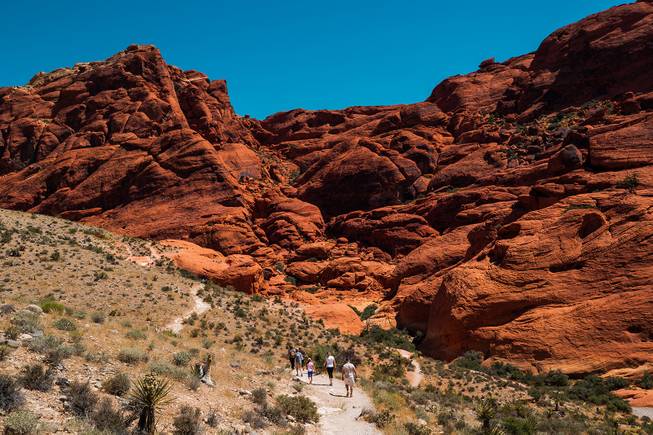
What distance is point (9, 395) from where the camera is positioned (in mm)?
8203

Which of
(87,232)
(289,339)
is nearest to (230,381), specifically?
(289,339)

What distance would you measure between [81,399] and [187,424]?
6.65ft

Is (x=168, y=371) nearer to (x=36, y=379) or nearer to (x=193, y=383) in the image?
(x=193, y=383)

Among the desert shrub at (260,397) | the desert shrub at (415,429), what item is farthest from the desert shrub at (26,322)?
the desert shrub at (415,429)

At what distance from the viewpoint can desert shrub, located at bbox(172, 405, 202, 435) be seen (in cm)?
945

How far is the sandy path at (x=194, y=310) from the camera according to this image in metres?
23.2

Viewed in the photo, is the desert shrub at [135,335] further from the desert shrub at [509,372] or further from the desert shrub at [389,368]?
the desert shrub at [509,372]

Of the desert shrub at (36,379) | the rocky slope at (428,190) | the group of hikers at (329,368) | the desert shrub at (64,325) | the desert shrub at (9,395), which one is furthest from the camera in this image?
the rocky slope at (428,190)

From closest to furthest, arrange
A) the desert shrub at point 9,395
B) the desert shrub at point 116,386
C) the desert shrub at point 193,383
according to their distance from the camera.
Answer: the desert shrub at point 9,395 → the desert shrub at point 116,386 → the desert shrub at point 193,383

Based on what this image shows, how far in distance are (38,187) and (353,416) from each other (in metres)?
50.3

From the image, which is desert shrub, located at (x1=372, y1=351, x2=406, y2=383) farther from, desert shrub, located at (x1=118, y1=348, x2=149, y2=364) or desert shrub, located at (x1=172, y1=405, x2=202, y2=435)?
desert shrub, located at (x1=172, y1=405, x2=202, y2=435)

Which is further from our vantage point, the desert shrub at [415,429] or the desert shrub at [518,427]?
the desert shrub at [518,427]

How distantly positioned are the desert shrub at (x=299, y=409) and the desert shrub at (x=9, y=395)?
635cm

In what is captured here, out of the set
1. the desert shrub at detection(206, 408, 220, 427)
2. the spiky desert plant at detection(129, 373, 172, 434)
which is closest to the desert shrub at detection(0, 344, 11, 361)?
the spiky desert plant at detection(129, 373, 172, 434)
